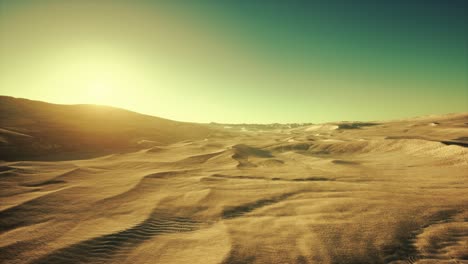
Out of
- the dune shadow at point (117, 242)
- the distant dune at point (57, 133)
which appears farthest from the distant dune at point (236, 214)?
the distant dune at point (57, 133)

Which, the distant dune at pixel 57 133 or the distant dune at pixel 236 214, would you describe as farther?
the distant dune at pixel 57 133

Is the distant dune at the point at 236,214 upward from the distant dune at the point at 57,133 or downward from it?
downward

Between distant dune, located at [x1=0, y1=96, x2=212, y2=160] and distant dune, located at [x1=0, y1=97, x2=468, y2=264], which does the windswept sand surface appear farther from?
distant dune, located at [x1=0, y1=96, x2=212, y2=160]

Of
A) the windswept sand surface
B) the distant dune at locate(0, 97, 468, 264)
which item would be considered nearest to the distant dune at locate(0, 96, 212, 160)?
the distant dune at locate(0, 97, 468, 264)

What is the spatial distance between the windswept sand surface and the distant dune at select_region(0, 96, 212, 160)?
279 inches

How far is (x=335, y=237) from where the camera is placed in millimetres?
4031

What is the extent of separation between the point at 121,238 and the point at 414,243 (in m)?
4.82

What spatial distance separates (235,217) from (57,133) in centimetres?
1988

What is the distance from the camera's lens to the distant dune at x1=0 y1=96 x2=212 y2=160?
15133mm

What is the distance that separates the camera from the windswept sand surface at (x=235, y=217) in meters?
3.66

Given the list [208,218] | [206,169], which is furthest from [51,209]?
[206,169]

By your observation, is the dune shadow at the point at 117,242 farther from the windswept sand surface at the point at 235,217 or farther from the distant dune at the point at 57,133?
the distant dune at the point at 57,133

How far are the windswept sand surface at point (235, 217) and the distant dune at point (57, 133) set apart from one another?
279 inches

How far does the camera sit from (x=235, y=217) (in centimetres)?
511
